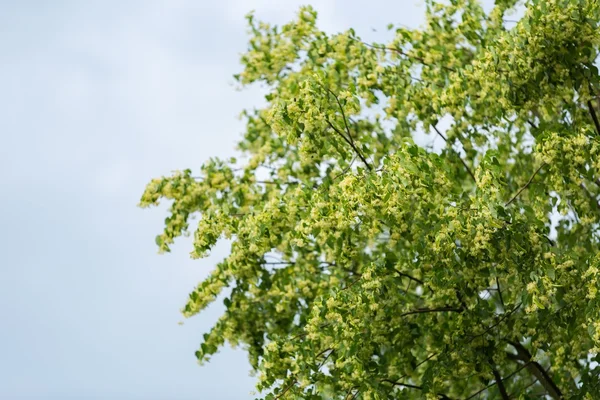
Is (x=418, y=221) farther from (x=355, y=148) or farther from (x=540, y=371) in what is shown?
(x=540, y=371)

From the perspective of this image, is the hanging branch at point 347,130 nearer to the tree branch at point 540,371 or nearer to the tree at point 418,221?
the tree at point 418,221

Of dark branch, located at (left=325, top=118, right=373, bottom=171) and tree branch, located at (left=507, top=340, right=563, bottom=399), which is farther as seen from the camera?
tree branch, located at (left=507, top=340, right=563, bottom=399)

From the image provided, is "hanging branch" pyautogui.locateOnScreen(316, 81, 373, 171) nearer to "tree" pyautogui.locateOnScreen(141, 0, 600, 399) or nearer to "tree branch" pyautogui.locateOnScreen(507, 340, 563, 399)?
"tree" pyautogui.locateOnScreen(141, 0, 600, 399)

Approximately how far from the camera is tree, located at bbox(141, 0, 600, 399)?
25.3ft

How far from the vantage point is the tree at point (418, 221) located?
7.71 meters

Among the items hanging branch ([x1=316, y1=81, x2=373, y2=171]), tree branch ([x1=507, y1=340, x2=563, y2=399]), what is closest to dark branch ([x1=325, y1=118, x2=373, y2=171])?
hanging branch ([x1=316, y1=81, x2=373, y2=171])

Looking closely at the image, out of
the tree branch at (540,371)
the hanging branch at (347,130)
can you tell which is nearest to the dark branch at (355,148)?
the hanging branch at (347,130)

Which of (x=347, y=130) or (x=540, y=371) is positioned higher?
(x=347, y=130)

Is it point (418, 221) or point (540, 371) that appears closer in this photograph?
point (418, 221)

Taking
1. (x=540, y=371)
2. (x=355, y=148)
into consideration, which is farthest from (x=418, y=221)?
(x=540, y=371)

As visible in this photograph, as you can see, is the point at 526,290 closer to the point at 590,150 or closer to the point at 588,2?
the point at 590,150

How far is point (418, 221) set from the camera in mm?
7938

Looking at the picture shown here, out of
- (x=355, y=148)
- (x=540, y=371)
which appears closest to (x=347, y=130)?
(x=355, y=148)

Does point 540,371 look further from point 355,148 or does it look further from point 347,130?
point 347,130
